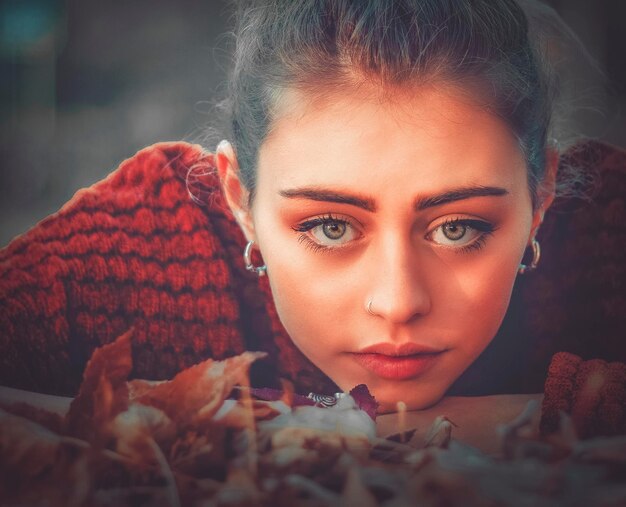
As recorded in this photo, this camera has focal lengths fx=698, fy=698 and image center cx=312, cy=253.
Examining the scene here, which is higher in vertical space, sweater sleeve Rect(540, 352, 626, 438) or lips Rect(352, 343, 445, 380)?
lips Rect(352, 343, 445, 380)

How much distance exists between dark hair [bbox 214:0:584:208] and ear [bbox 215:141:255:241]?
0.05 m

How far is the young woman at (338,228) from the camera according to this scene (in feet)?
2.78

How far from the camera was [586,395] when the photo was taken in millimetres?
906

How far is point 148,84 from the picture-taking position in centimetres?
98

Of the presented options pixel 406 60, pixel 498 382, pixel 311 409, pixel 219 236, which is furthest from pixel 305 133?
pixel 498 382

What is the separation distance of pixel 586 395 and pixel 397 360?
25cm

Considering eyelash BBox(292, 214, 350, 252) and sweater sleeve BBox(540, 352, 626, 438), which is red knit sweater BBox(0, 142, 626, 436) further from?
eyelash BBox(292, 214, 350, 252)

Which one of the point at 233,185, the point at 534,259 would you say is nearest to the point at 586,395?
the point at 534,259

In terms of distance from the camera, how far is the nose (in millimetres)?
849

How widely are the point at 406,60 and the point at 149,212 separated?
43cm

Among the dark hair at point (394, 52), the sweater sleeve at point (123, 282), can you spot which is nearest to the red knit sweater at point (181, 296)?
the sweater sleeve at point (123, 282)

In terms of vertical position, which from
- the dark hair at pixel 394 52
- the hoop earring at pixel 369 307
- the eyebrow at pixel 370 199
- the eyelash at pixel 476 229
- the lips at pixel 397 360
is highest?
the dark hair at pixel 394 52

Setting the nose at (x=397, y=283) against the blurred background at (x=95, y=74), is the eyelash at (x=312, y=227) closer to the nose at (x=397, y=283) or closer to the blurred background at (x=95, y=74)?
the nose at (x=397, y=283)

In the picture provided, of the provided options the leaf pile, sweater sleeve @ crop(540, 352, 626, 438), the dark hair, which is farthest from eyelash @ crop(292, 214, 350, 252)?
sweater sleeve @ crop(540, 352, 626, 438)
